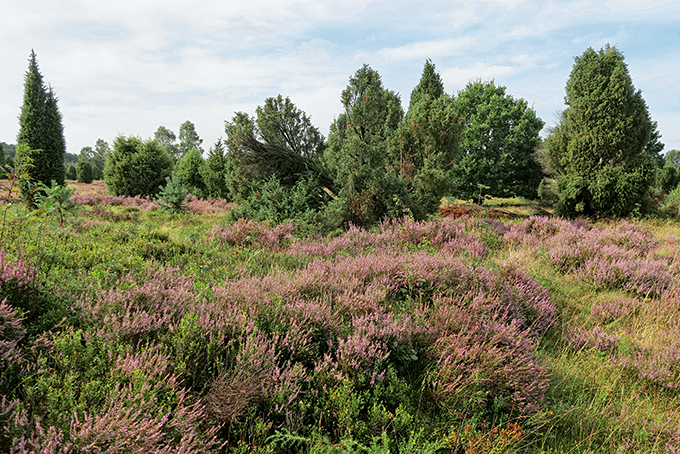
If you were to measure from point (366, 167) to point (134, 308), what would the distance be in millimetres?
Answer: 5085

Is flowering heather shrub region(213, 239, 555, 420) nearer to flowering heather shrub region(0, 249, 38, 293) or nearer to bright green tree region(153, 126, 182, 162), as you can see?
flowering heather shrub region(0, 249, 38, 293)

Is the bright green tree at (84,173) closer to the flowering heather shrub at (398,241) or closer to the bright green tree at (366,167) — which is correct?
the bright green tree at (366,167)

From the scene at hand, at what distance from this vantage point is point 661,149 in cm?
2762

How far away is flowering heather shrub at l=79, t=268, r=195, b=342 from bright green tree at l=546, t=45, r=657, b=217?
45.0ft

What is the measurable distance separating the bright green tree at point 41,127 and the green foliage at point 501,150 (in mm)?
20813

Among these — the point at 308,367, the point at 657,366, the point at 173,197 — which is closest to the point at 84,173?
the point at 173,197

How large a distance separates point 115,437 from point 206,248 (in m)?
3.86

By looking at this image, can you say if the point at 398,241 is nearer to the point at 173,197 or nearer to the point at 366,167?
the point at 366,167

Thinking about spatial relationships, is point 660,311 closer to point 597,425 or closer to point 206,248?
point 597,425

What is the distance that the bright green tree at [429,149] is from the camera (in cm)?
830

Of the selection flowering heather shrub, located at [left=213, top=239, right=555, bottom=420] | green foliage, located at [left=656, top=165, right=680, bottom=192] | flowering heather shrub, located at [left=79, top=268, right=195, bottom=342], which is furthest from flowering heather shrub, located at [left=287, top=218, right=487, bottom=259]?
green foliage, located at [left=656, top=165, right=680, bottom=192]

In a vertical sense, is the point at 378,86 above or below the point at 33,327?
above

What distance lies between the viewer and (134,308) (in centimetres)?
256

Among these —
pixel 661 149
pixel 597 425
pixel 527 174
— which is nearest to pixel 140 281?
pixel 597 425
